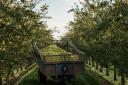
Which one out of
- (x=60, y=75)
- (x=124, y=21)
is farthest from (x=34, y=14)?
(x=124, y=21)

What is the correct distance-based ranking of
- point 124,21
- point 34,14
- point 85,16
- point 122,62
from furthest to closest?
1. point 85,16
2. point 34,14
3. point 122,62
4. point 124,21

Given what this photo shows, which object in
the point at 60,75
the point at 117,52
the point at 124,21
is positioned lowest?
the point at 60,75

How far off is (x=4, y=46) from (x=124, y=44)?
7.58 metres

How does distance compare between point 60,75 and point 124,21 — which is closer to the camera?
point 124,21

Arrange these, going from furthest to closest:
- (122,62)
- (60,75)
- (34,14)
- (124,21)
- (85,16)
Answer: (85,16), (60,75), (34,14), (122,62), (124,21)

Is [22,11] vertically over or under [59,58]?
over

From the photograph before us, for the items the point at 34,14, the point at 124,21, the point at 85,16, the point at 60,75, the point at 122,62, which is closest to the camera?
the point at 124,21

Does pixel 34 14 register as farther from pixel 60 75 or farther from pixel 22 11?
pixel 60 75

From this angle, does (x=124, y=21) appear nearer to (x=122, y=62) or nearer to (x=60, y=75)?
(x=122, y=62)

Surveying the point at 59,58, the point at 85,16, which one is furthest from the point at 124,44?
the point at 85,16

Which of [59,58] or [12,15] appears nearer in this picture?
[12,15]

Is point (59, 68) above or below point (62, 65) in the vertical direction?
below

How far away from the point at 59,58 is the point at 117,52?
4.41m

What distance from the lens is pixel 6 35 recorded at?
19234mm
